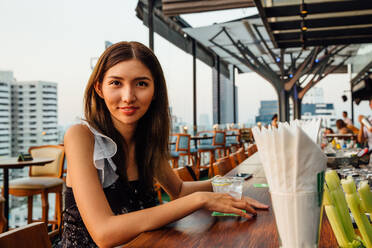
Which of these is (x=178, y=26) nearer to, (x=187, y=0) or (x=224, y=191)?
(x=187, y=0)

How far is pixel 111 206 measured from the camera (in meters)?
1.33

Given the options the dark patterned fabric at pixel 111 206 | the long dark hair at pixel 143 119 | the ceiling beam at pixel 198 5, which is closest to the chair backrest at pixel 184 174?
the long dark hair at pixel 143 119

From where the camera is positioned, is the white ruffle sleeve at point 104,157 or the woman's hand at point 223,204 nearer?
the woman's hand at point 223,204

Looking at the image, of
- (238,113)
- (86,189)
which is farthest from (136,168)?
(238,113)

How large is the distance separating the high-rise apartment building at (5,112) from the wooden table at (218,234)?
4.00m

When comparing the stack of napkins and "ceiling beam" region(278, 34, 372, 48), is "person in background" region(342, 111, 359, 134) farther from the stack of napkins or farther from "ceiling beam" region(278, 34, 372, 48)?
the stack of napkins

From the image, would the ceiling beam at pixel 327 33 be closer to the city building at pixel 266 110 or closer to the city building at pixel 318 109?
the city building at pixel 266 110

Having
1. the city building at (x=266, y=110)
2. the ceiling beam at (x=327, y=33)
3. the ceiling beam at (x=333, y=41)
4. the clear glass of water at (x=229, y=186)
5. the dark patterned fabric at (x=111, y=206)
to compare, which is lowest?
the dark patterned fabric at (x=111, y=206)

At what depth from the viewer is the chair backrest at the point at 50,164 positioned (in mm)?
4227

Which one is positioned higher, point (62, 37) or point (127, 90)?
point (62, 37)

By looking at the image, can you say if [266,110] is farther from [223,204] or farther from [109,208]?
[109,208]

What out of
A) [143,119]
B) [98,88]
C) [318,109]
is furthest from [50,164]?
[318,109]

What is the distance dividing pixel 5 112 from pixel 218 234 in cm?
436

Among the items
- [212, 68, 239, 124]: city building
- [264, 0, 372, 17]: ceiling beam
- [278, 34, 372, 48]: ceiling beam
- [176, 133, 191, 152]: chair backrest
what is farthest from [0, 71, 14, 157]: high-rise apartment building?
[212, 68, 239, 124]: city building
